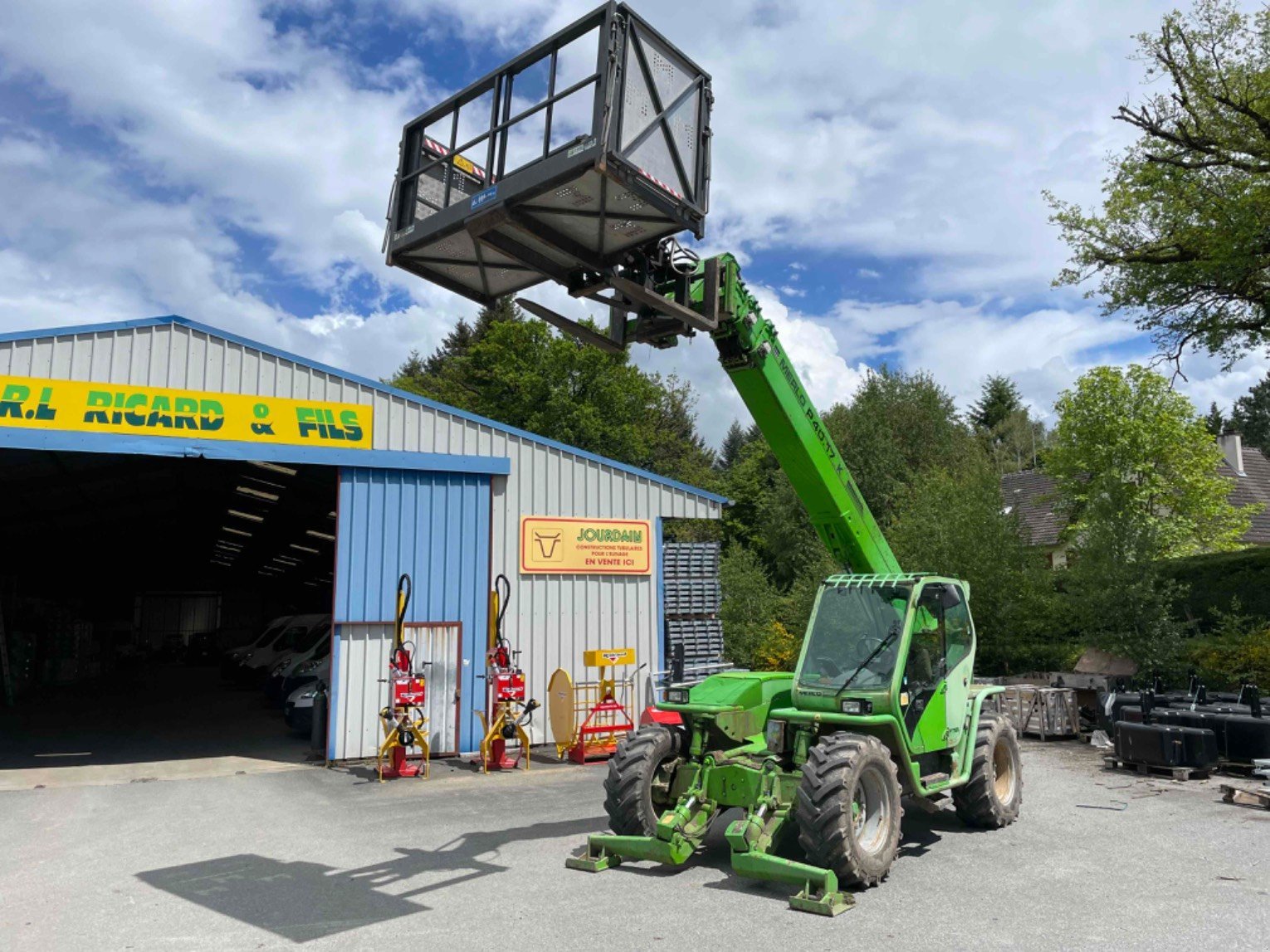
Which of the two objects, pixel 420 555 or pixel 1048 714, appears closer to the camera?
pixel 420 555

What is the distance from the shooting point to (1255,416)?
6675cm

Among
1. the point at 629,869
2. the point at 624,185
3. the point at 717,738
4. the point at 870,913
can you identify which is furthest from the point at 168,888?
the point at 624,185

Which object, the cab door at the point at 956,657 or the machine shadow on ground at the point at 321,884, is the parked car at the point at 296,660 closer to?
the machine shadow on ground at the point at 321,884

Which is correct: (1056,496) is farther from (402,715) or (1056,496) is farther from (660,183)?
(660,183)

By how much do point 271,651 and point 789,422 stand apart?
72.5ft

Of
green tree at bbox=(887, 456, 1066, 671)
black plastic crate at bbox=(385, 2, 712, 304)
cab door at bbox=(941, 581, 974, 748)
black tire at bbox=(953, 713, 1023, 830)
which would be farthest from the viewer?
green tree at bbox=(887, 456, 1066, 671)

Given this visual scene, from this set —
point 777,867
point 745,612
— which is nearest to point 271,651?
point 745,612

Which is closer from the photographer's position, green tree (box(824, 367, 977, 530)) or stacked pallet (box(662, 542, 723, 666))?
stacked pallet (box(662, 542, 723, 666))

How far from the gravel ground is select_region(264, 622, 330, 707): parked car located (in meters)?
8.95

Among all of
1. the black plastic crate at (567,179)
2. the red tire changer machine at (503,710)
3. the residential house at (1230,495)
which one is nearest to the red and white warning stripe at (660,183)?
the black plastic crate at (567,179)

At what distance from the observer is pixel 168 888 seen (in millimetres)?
6930

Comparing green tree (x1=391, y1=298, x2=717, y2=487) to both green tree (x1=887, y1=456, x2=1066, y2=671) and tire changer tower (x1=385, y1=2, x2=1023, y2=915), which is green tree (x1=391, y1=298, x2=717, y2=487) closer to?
green tree (x1=887, y1=456, x2=1066, y2=671)

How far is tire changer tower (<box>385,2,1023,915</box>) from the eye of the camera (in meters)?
5.84

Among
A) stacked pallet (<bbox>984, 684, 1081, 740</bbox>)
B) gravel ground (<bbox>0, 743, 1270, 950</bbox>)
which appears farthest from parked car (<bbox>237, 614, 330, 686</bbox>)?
stacked pallet (<bbox>984, 684, 1081, 740</bbox>)
